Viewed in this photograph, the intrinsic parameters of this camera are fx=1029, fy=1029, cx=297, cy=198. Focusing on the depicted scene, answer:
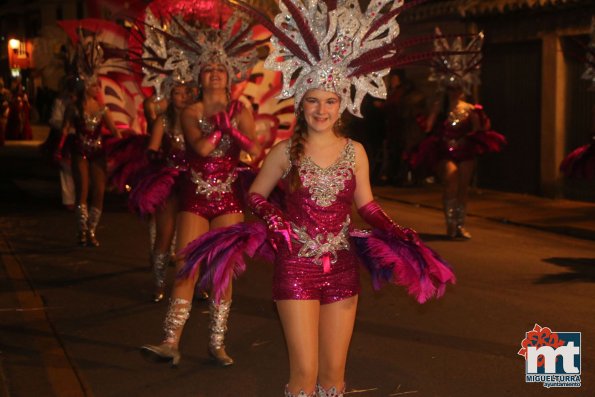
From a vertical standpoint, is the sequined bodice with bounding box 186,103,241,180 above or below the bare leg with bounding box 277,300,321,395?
above

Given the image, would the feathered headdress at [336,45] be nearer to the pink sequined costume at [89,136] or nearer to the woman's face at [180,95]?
the woman's face at [180,95]

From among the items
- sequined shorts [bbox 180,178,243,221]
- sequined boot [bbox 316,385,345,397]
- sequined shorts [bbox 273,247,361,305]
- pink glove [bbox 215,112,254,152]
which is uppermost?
pink glove [bbox 215,112,254,152]

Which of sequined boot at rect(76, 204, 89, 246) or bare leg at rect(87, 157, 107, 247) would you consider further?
sequined boot at rect(76, 204, 89, 246)

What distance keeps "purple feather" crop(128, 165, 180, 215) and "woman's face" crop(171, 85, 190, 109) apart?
82cm

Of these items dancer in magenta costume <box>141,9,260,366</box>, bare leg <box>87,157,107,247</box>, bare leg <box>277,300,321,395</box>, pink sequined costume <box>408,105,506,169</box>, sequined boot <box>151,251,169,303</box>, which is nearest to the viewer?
bare leg <box>277,300,321,395</box>

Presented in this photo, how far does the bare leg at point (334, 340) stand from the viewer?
483 centimetres

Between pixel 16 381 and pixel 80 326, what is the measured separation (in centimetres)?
149

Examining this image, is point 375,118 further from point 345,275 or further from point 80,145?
point 345,275

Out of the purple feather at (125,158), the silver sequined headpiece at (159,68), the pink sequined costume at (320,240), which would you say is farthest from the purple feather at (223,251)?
the purple feather at (125,158)

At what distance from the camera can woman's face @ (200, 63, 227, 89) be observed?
22.7ft

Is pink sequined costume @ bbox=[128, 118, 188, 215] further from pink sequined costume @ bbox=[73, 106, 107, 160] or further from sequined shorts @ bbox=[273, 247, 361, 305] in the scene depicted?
pink sequined costume @ bbox=[73, 106, 107, 160]

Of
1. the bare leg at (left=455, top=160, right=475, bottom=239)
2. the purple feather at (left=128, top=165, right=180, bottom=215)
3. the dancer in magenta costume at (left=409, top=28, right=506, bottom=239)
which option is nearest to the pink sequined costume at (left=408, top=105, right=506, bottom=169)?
the dancer in magenta costume at (left=409, top=28, right=506, bottom=239)

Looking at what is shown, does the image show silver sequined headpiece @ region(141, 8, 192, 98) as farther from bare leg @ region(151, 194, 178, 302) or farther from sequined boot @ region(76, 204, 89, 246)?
sequined boot @ region(76, 204, 89, 246)

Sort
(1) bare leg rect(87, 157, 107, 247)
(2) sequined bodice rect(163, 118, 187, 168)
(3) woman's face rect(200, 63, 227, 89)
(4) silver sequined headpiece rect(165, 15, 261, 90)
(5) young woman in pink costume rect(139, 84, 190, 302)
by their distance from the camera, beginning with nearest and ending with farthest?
(3) woman's face rect(200, 63, 227, 89) → (4) silver sequined headpiece rect(165, 15, 261, 90) → (5) young woman in pink costume rect(139, 84, 190, 302) → (2) sequined bodice rect(163, 118, 187, 168) → (1) bare leg rect(87, 157, 107, 247)
